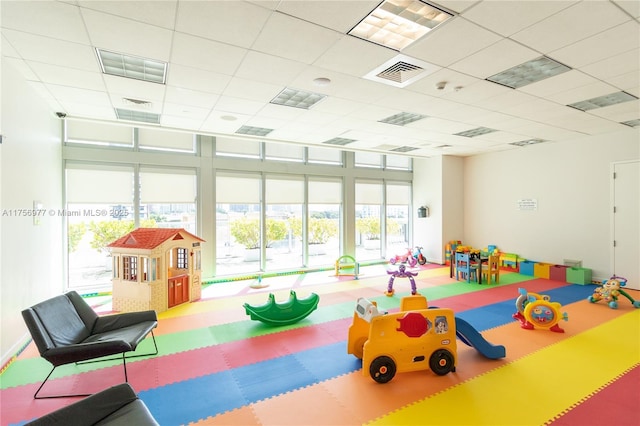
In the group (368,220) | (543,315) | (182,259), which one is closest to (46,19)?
(182,259)

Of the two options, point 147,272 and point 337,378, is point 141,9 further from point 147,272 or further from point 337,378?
point 147,272

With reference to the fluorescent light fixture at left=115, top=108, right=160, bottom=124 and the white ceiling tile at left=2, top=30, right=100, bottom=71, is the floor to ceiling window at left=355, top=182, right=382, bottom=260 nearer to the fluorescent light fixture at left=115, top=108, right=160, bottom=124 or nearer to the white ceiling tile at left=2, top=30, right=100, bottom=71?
the fluorescent light fixture at left=115, top=108, right=160, bottom=124

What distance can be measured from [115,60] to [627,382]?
591 centimetres

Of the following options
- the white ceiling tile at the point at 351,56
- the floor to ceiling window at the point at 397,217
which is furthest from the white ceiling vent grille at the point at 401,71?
the floor to ceiling window at the point at 397,217

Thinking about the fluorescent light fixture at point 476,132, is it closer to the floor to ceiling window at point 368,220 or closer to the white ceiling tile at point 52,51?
the floor to ceiling window at point 368,220

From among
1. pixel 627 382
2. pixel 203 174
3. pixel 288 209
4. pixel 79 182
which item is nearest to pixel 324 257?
pixel 288 209

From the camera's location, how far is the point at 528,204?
771 centimetres

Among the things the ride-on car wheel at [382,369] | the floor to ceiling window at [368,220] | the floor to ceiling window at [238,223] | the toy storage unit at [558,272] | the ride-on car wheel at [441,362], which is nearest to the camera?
the ride-on car wheel at [382,369]

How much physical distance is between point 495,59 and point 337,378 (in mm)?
3567

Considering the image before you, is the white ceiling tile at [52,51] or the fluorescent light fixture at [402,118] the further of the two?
the fluorescent light fixture at [402,118]

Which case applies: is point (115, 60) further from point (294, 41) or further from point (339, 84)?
point (339, 84)

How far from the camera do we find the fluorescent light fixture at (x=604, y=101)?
4324 millimetres

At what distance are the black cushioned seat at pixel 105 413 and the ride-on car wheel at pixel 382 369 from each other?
1.79 meters

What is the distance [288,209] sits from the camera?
25.7 ft
